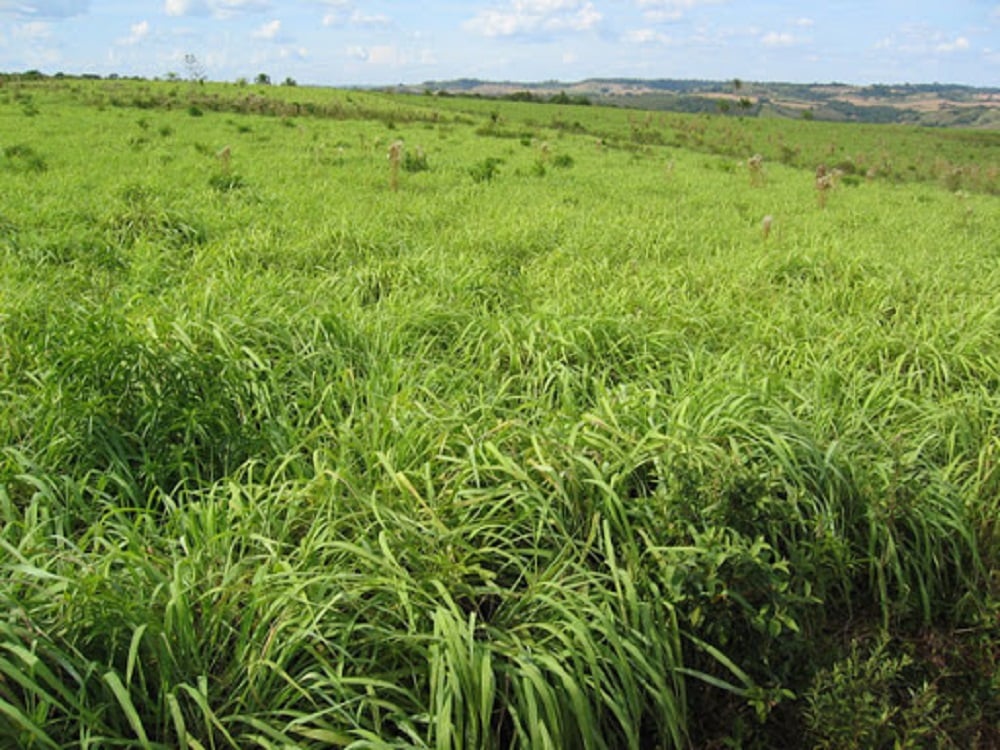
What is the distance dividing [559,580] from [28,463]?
1904mm

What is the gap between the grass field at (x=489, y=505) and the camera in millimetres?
1804

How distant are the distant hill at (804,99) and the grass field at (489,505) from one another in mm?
A: 44146

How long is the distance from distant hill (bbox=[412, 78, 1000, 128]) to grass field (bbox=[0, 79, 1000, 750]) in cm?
4415

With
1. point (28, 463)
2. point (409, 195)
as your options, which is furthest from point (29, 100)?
point (28, 463)

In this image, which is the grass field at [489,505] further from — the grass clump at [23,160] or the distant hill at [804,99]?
the distant hill at [804,99]

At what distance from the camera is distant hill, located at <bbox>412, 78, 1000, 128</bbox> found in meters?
67.4

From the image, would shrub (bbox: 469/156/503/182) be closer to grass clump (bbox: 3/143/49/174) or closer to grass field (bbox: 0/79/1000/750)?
grass field (bbox: 0/79/1000/750)

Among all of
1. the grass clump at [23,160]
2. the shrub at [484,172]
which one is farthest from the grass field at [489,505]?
the shrub at [484,172]

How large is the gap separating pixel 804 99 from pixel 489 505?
158834mm

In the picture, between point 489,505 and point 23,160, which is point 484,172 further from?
point 489,505

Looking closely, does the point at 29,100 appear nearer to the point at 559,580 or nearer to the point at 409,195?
the point at 409,195

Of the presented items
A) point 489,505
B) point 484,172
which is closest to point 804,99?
point 484,172

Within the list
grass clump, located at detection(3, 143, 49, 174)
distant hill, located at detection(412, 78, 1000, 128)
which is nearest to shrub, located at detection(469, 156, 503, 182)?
grass clump, located at detection(3, 143, 49, 174)

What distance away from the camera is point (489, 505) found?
2506 mm
